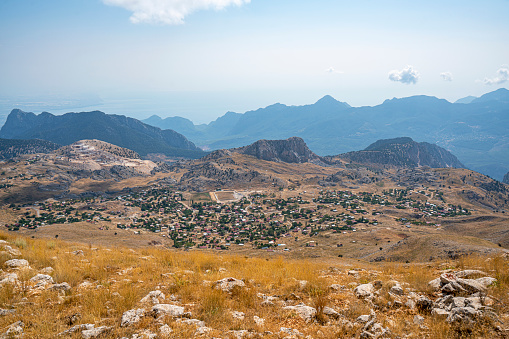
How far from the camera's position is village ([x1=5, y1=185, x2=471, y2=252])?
7519 cm

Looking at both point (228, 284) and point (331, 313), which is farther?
point (228, 284)

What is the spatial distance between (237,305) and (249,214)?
9634cm

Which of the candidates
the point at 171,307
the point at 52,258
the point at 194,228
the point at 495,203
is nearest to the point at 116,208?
the point at 194,228

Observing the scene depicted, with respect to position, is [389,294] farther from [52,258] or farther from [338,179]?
[338,179]

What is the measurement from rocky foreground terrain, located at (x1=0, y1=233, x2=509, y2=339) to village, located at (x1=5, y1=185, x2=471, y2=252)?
52868mm

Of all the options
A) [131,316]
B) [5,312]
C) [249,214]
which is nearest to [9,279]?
[5,312]

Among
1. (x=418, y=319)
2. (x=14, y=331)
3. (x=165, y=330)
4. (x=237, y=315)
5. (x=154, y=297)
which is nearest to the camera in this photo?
(x=14, y=331)

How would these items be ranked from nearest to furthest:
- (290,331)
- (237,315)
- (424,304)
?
1. (290,331)
2. (237,315)
3. (424,304)

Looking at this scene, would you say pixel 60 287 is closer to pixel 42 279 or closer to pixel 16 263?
pixel 42 279

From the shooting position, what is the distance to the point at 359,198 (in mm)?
127188

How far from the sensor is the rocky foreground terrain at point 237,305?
6.18 m

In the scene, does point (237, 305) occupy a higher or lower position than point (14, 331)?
lower

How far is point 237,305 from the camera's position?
25.5ft

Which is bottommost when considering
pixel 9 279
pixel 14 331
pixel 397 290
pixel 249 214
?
pixel 249 214
